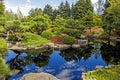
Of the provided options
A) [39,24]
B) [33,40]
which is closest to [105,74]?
[33,40]

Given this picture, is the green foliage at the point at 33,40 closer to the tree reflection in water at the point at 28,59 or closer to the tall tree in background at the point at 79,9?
the tree reflection in water at the point at 28,59

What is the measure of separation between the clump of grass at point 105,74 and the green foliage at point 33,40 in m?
20.4

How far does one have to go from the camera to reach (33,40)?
1620 inches

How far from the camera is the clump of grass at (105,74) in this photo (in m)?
19.4

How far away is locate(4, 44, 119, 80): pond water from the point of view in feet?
83.6

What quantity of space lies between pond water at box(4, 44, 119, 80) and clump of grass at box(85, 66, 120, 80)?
2864 millimetres

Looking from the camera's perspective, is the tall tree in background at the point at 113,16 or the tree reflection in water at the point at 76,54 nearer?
the tree reflection in water at the point at 76,54

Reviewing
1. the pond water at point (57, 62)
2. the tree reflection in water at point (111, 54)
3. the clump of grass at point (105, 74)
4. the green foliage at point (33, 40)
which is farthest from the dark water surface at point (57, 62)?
the green foliage at point (33, 40)

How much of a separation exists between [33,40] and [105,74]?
22655mm

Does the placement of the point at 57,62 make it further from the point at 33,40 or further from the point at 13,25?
the point at 13,25

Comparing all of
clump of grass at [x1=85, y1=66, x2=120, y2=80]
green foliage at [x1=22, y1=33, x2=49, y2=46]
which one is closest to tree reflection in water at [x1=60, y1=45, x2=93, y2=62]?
green foliage at [x1=22, y1=33, x2=49, y2=46]

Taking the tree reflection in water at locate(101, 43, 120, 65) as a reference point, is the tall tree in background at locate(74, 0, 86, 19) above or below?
above

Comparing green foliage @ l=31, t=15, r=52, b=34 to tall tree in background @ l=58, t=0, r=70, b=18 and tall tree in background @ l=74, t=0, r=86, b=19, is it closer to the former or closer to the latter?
tall tree in background @ l=74, t=0, r=86, b=19

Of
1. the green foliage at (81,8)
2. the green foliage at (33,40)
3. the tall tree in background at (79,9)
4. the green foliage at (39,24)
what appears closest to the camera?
the green foliage at (33,40)
